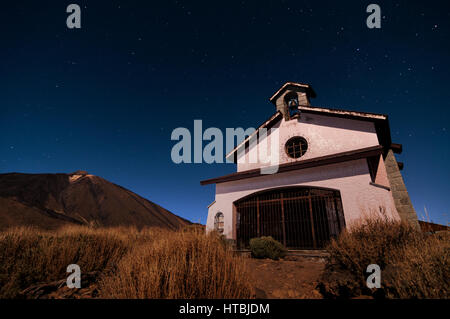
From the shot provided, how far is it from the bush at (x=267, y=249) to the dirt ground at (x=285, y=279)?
44 centimetres

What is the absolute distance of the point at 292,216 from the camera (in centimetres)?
908

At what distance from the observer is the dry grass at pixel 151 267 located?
2.62m

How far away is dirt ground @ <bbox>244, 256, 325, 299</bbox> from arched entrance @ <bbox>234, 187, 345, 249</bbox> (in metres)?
1.49

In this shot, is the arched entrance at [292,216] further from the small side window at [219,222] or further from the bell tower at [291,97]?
the bell tower at [291,97]

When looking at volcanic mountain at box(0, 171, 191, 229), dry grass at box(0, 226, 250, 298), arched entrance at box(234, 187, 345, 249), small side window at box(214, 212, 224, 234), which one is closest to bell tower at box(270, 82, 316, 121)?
arched entrance at box(234, 187, 345, 249)

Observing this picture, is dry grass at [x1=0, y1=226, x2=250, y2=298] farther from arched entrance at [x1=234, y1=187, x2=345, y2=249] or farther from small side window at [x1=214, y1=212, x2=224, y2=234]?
small side window at [x1=214, y1=212, x2=224, y2=234]

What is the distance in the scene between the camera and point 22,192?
43.1 metres

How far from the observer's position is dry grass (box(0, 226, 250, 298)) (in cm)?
262

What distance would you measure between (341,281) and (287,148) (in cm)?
808

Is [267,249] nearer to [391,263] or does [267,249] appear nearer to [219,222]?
[219,222]

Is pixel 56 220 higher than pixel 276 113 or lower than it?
lower

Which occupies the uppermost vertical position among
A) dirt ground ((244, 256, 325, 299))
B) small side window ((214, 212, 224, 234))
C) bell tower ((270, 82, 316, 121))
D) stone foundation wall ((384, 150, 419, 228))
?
bell tower ((270, 82, 316, 121))
